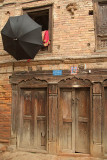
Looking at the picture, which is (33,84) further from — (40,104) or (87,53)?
(87,53)

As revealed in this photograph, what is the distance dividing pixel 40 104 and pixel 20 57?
1766 millimetres

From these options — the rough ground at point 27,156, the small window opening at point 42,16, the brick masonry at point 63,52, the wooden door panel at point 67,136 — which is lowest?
the rough ground at point 27,156

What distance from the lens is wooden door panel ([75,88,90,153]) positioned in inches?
167

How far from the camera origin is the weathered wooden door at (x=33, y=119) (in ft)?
14.9

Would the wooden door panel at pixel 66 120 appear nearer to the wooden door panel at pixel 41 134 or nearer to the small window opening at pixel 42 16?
the wooden door panel at pixel 41 134

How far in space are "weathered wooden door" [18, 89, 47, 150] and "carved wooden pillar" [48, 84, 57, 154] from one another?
30cm

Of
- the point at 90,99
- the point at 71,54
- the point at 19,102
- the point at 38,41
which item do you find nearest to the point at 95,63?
the point at 71,54

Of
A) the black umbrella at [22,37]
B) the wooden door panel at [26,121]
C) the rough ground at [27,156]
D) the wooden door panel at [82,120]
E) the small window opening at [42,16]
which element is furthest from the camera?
the small window opening at [42,16]

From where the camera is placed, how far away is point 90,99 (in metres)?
4.18

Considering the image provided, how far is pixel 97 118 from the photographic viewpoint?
404 centimetres

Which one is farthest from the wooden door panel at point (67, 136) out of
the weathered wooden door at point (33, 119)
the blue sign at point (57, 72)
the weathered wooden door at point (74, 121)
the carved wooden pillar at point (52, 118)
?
the blue sign at point (57, 72)

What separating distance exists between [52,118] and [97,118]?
142 cm

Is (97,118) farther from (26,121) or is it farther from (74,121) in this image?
(26,121)

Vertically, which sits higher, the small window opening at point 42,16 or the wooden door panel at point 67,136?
the small window opening at point 42,16
